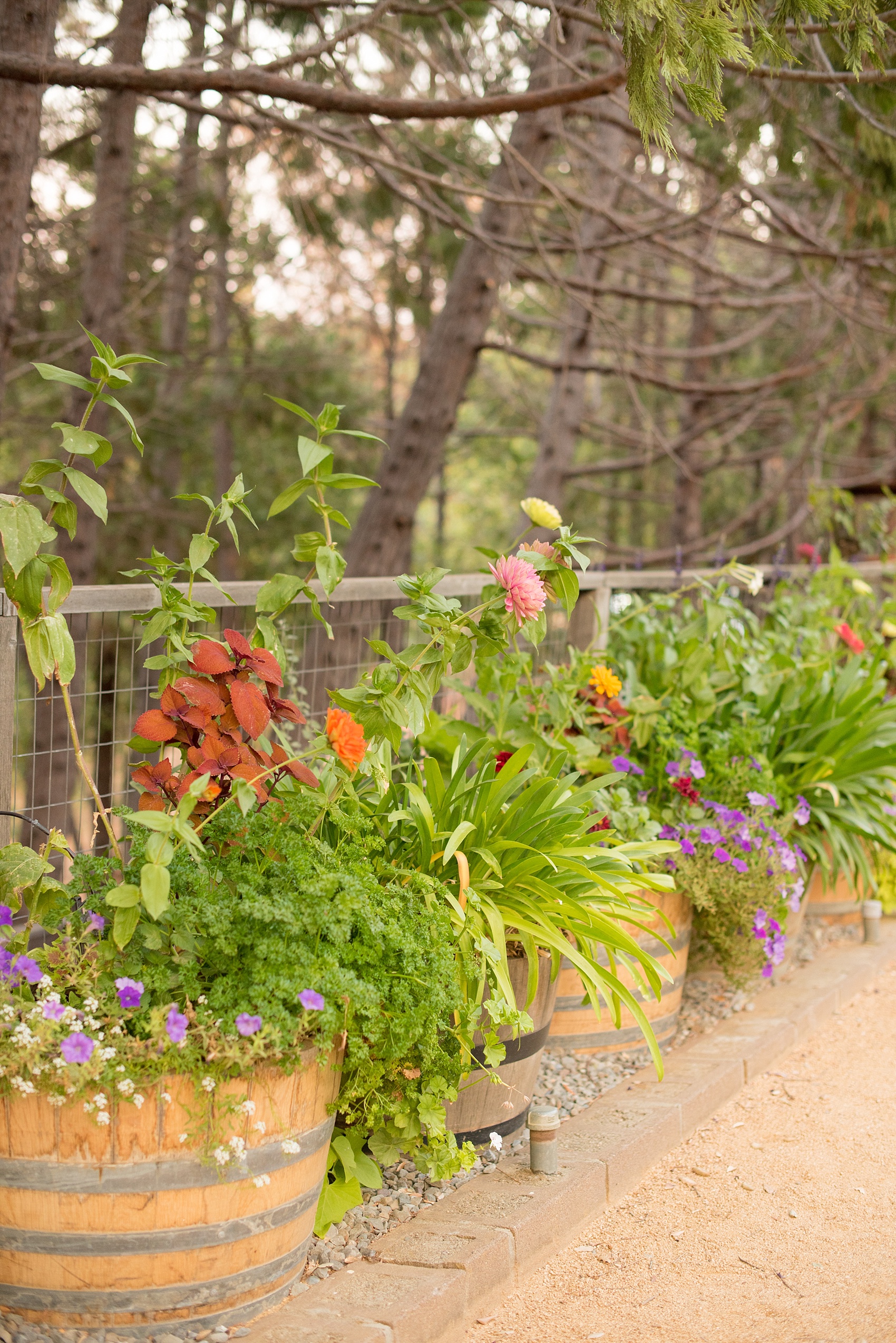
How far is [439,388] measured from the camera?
A: 7.10m

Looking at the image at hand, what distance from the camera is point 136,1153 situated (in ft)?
5.85

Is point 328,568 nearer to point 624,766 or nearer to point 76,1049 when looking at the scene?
point 76,1049

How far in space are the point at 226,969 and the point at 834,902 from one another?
11.4 feet

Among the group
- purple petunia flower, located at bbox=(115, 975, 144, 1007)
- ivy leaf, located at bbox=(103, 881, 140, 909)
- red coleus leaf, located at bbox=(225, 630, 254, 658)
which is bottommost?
purple petunia flower, located at bbox=(115, 975, 144, 1007)

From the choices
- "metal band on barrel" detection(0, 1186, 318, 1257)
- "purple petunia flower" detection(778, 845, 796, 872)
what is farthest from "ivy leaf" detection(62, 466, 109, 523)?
"purple petunia flower" detection(778, 845, 796, 872)

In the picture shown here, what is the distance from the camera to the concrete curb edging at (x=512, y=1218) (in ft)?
6.51

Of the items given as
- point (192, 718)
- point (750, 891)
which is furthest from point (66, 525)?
point (750, 891)

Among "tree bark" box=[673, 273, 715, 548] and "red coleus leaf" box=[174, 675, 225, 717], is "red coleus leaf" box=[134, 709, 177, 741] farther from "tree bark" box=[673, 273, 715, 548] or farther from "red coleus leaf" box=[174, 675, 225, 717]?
"tree bark" box=[673, 273, 715, 548]

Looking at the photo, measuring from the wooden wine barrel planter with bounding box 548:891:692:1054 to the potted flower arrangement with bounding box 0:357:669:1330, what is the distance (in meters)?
0.67

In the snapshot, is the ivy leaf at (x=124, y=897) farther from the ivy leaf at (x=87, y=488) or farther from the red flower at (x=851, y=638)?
the red flower at (x=851, y=638)

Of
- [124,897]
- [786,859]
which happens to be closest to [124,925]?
[124,897]

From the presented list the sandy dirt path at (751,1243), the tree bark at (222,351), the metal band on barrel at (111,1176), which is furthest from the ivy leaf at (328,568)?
the tree bark at (222,351)

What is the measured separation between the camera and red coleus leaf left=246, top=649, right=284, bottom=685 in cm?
218

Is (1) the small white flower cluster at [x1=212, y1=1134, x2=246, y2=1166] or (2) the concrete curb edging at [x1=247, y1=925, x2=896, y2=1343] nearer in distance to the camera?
(1) the small white flower cluster at [x1=212, y1=1134, x2=246, y2=1166]
